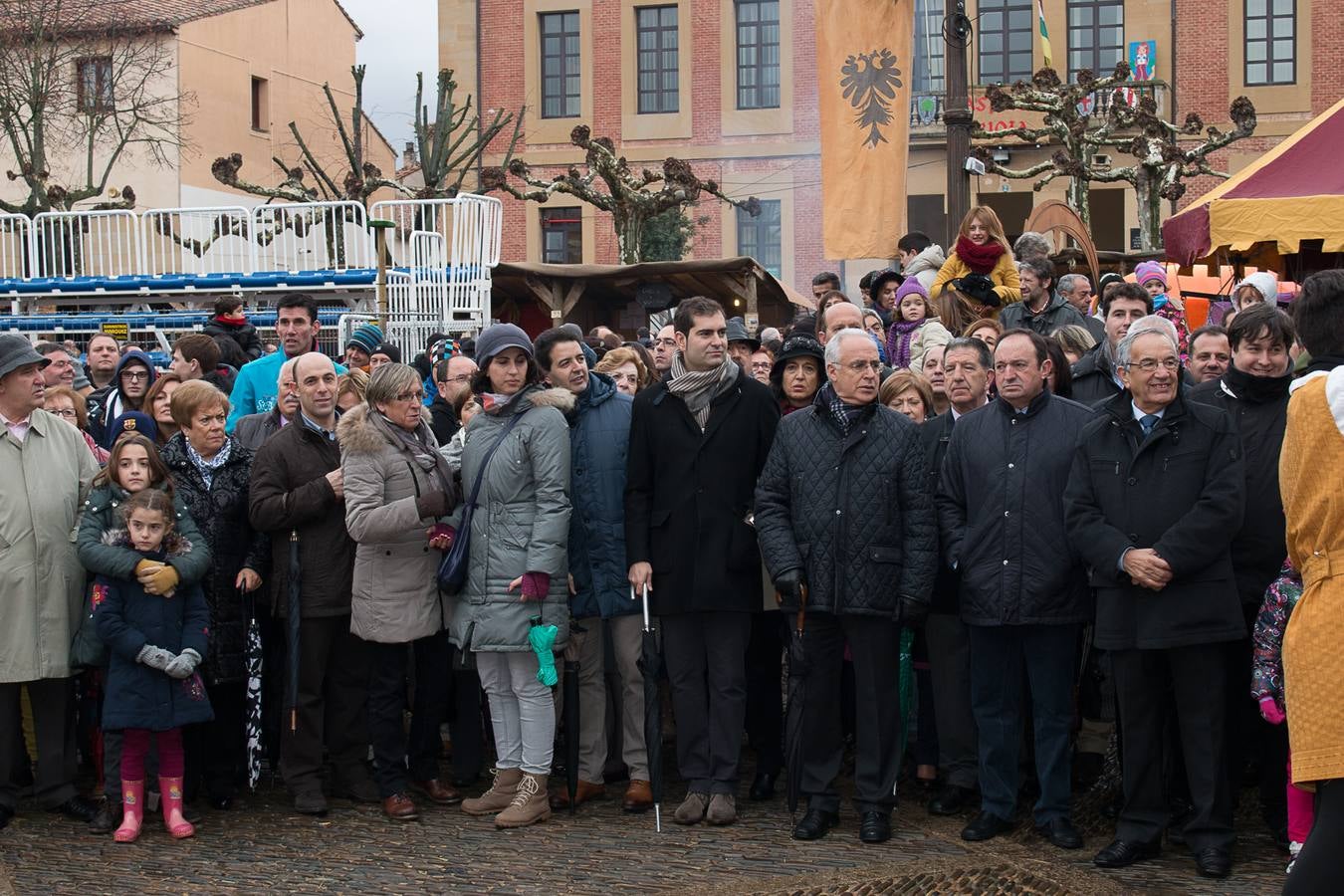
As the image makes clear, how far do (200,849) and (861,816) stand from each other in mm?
2797

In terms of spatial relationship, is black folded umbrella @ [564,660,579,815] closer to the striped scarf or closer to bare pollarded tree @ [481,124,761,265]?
the striped scarf

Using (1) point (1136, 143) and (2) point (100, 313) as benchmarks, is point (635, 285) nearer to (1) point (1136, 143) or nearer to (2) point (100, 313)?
(2) point (100, 313)

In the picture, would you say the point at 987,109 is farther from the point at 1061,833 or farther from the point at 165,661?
the point at 165,661

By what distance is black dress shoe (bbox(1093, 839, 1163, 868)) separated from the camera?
5.77 m

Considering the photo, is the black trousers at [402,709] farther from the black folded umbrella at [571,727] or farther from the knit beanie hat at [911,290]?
the knit beanie hat at [911,290]

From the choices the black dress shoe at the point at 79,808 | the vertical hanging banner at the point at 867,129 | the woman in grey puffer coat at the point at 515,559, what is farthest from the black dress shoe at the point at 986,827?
the vertical hanging banner at the point at 867,129

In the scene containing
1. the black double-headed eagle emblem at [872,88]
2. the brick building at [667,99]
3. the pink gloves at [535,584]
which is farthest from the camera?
the brick building at [667,99]

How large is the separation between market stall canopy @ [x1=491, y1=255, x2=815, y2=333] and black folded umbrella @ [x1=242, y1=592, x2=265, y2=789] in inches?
525

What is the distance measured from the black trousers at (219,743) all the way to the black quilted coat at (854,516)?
2633 mm

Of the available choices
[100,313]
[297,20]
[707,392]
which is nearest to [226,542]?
[707,392]

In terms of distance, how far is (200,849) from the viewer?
250 inches

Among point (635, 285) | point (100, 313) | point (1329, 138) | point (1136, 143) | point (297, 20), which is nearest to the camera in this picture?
point (1329, 138)

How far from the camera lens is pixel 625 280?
835 inches

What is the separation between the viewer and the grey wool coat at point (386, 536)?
6.68m
